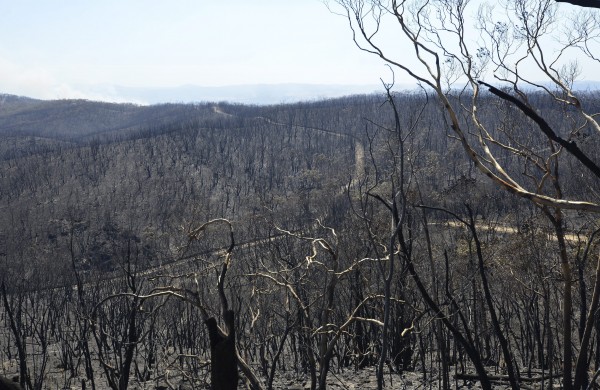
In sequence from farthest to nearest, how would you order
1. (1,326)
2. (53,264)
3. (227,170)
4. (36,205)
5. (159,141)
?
(159,141), (227,170), (36,205), (53,264), (1,326)

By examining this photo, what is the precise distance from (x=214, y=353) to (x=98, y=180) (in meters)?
68.7

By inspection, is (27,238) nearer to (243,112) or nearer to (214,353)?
(214,353)

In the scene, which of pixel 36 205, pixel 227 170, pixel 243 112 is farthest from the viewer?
pixel 243 112

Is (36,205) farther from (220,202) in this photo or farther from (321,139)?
(321,139)

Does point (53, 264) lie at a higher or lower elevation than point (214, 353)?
lower

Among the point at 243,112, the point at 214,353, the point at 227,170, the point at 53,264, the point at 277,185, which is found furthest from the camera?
the point at 243,112

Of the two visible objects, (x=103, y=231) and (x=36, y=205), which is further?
(x=36, y=205)

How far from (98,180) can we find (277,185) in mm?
19515

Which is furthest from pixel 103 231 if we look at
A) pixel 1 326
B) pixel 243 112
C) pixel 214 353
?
pixel 243 112

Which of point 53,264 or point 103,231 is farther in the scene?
point 103,231

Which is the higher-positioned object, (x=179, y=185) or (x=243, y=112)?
(x=243, y=112)

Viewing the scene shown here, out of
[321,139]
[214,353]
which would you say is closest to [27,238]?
[321,139]

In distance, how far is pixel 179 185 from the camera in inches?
2650

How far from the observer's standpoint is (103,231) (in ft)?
181
